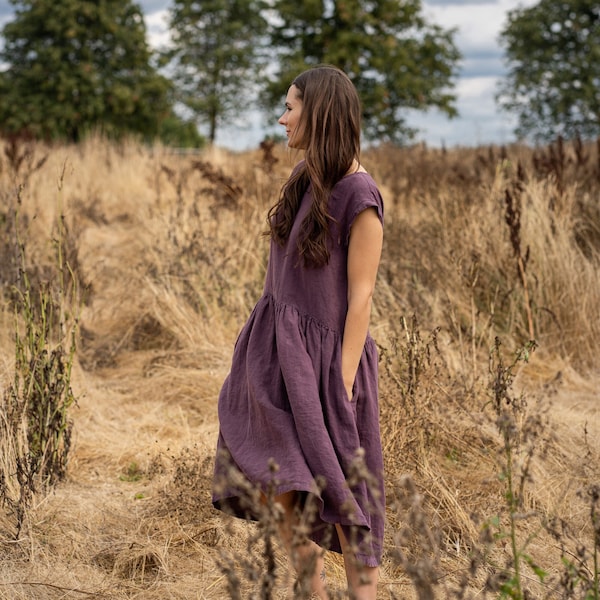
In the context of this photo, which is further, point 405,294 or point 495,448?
point 405,294

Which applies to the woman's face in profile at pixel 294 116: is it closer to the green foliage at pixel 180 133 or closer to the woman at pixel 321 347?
the woman at pixel 321 347

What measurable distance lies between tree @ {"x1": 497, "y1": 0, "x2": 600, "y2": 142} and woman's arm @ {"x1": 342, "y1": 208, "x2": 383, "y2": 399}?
33.1 m

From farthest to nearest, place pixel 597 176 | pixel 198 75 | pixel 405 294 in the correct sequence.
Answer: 1. pixel 198 75
2. pixel 597 176
3. pixel 405 294

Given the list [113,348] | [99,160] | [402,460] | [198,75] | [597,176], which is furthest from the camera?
[198,75]

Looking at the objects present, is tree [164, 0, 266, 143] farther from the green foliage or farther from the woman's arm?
the woman's arm

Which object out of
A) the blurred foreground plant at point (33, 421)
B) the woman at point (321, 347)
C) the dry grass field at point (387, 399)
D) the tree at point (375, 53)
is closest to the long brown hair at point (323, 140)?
the woman at point (321, 347)

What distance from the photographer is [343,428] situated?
2.10m

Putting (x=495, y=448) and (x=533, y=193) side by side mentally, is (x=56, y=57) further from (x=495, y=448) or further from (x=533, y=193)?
(x=495, y=448)

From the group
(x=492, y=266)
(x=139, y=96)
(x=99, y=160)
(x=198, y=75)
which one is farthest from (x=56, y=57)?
(x=492, y=266)

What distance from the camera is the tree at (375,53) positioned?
1283 inches

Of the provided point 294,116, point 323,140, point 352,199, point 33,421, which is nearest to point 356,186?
point 352,199

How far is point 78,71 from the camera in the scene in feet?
111

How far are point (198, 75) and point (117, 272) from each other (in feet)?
109

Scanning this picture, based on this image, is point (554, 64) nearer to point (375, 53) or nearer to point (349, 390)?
point (375, 53)
